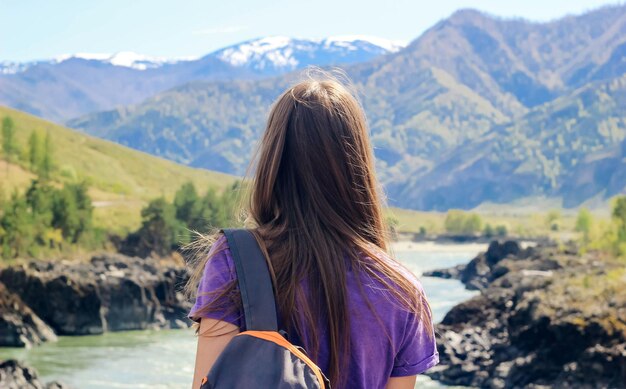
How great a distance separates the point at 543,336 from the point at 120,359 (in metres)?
19.6

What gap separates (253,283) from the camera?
335 centimetres

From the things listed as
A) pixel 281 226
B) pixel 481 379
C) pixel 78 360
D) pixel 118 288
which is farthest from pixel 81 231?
pixel 281 226

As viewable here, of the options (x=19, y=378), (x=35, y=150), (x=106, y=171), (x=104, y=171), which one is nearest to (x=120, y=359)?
(x=19, y=378)

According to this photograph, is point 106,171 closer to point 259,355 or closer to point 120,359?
point 120,359

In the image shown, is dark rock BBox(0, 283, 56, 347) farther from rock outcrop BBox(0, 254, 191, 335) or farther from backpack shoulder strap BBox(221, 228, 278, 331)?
backpack shoulder strap BBox(221, 228, 278, 331)

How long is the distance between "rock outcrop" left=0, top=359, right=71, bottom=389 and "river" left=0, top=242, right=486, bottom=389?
12.7 ft

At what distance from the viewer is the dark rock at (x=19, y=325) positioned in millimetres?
50312

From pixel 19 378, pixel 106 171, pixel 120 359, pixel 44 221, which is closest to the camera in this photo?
pixel 19 378

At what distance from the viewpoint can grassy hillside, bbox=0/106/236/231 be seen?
125m

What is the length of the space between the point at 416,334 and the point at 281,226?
66 centimetres

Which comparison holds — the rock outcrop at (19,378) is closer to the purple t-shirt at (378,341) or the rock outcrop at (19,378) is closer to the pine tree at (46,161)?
the purple t-shirt at (378,341)

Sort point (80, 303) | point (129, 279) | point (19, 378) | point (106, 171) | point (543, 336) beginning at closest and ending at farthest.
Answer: point (19, 378), point (543, 336), point (80, 303), point (129, 279), point (106, 171)

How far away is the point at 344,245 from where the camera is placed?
12.3ft

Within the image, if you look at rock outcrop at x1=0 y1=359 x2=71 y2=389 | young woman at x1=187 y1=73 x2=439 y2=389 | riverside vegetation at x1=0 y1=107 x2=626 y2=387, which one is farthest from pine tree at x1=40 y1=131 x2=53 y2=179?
young woman at x1=187 y1=73 x2=439 y2=389
